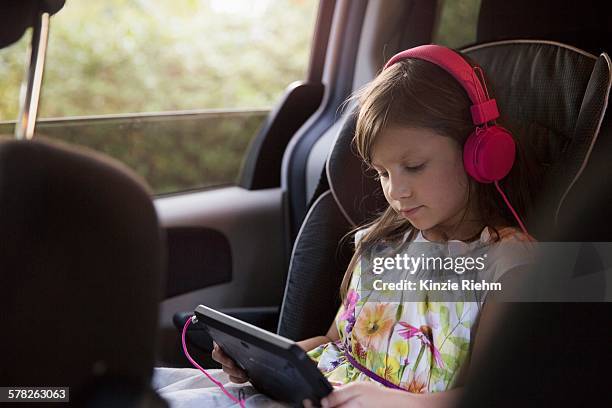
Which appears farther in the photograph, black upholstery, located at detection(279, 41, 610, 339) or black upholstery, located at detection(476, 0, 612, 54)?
black upholstery, located at detection(476, 0, 612, 54)

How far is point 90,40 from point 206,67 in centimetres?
65

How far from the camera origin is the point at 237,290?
1.96 m

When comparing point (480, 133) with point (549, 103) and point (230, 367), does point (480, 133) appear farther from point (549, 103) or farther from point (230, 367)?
point (230, 367)

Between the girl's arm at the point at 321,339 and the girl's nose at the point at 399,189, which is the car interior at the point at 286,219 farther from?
the girl's nose at the point at 399,189

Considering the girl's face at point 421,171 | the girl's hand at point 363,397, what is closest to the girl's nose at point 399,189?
the girl's face at point 421,171

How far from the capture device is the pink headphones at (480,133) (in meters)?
1.10

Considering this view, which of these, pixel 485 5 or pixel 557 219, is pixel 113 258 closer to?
pixel 557 219

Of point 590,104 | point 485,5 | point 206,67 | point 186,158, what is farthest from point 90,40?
point 590,104

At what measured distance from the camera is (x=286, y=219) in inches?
78.7

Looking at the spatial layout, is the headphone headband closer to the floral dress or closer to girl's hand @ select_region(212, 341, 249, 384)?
the floral dress

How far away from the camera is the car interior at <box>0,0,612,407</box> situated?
1.83ft

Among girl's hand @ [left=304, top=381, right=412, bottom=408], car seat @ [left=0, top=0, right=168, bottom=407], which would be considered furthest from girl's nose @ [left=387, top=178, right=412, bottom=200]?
car seat @ [left=0, top=0, right=168, bottom=407]

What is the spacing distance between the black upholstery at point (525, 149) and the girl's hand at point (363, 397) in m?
0.29

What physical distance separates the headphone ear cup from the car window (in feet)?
2.35
